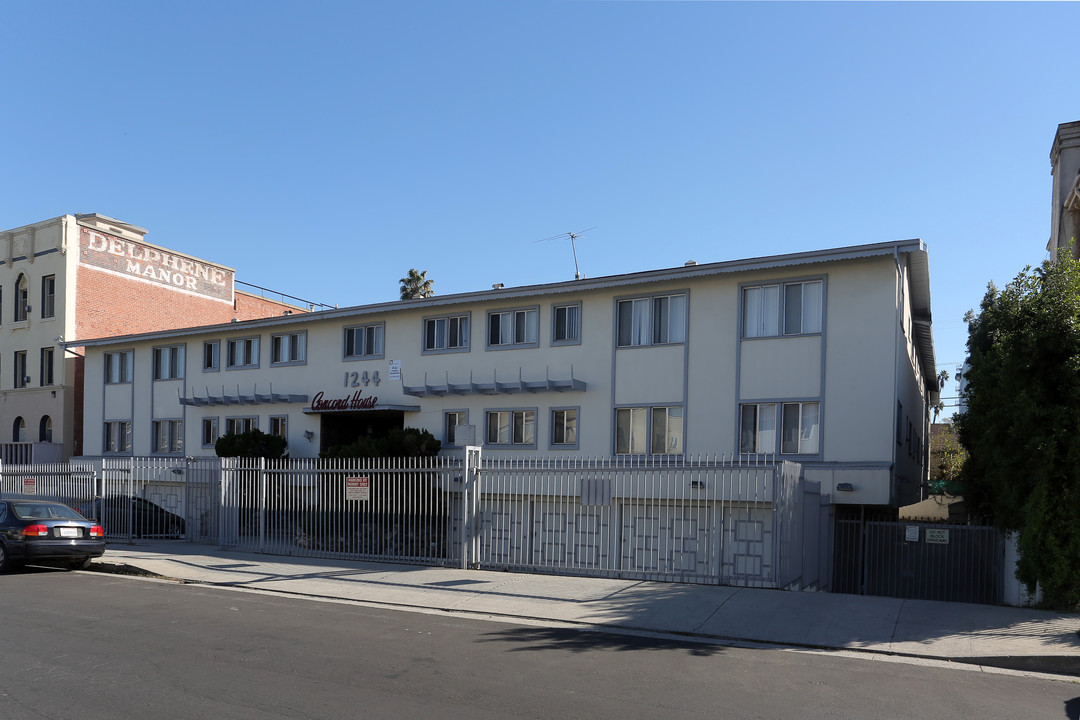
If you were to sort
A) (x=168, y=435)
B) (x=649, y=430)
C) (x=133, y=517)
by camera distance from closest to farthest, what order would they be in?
(x=133, y=517), (x=649, y=430), (x=168, y=435)

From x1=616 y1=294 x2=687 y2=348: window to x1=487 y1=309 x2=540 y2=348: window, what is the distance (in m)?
2.69

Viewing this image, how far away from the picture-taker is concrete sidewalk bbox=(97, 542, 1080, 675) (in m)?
9.94

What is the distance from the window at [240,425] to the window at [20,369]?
46.8ft

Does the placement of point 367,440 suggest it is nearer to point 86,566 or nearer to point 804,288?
point 86,566

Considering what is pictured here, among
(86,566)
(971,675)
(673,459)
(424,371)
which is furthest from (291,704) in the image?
(424,371)

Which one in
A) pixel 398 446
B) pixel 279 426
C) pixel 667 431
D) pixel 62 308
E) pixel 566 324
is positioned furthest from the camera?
pixel 62 308

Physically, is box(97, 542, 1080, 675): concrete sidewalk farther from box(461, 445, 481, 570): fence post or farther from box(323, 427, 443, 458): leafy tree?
box(323, 427, 443, 458): leafy tree

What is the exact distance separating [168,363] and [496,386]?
1544cm

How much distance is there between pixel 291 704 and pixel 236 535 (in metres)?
13.6

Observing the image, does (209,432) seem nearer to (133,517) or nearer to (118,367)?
(118,367)

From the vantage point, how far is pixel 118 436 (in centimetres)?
3466

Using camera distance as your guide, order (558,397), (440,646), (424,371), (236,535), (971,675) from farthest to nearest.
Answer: (424,371) < (558,397) < (236,535) < (440,646) < (971,675)

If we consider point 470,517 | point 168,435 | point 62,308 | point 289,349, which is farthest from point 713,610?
point 62,308

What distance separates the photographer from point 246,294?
47125 mm
